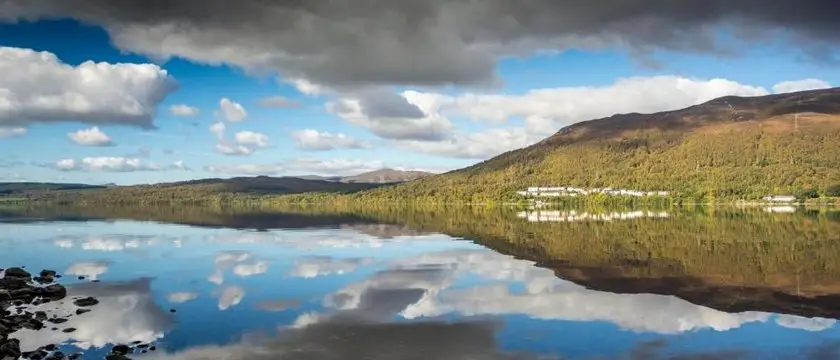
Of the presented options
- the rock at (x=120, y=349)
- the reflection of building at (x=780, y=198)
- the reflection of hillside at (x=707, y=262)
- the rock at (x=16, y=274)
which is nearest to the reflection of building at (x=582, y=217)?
the reflection of hillside at (x=707, y=262)

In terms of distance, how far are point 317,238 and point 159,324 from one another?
47.8 meters

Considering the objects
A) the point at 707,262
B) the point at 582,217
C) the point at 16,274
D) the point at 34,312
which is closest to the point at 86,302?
the point at 34,312

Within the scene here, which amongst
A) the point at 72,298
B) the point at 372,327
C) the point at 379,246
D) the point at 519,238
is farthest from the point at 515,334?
the point at 519,238

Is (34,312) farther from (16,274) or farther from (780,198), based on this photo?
(780,198)

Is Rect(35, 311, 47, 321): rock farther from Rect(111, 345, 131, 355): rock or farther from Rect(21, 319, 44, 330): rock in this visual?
Rect(111, 345, 131, 355): rock

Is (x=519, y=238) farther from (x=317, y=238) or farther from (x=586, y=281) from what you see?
(x=586, y=281)

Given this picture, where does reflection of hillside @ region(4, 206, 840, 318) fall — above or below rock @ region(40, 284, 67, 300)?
below

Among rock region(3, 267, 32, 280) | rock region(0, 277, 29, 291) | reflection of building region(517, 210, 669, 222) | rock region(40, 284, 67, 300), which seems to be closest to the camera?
rock region(40, 284, 67, 300)

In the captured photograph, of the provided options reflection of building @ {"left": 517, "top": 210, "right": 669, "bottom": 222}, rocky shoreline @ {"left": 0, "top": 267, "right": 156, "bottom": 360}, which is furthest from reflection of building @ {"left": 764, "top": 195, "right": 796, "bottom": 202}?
rocky shoreline @ {"left": 0, "top": 267, "right": 156, "bottom": 360}

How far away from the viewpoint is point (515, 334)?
2641 cm

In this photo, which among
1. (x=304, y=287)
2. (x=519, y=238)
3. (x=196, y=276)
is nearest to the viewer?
(x=304, y=287)

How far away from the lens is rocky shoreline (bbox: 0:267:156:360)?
75.8 ft

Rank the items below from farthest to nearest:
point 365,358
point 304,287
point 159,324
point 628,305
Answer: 1. point 304,287
2. point 628,305
3. point 159,324
4. point 365,358

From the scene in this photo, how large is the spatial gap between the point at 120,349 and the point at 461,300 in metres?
16.7
